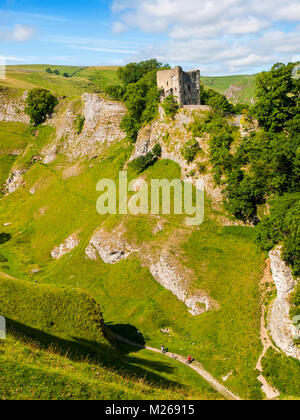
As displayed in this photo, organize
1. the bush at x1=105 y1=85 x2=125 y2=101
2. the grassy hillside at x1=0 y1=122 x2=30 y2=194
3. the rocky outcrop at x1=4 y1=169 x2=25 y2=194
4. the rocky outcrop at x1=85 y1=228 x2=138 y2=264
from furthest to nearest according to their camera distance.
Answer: the grassy hillside at x1=0 y1=122 x2=30 y2=194 → the bush at x1=105 y1=85 x2=125 y2=101 → the rocky outcrop at x1=4 y1=169 x2=25 y2=194 → the rocky outcrop at x1=85 y1=228 x2=138 y2=264

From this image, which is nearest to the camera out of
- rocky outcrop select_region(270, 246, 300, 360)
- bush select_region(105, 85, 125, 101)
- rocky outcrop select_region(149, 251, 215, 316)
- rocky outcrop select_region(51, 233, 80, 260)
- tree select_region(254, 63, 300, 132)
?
rocky outcrop select_region(270, 246, 300, 360)

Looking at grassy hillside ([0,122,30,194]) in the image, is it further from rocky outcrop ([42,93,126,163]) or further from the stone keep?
the stone keep

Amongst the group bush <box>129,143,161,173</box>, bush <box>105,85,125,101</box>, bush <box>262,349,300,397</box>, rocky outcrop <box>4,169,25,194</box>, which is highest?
bush <box>105,85,125,101</box>

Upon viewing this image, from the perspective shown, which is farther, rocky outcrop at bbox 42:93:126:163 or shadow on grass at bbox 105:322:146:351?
rocky outcrop at bbox 42:93:126:163

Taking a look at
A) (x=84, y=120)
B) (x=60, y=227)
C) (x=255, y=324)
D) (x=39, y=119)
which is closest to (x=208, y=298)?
(x=255, y=324)

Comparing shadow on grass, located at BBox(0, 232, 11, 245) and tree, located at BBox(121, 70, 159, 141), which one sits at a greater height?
tree, located at BBox(121, 70, 159, 141)

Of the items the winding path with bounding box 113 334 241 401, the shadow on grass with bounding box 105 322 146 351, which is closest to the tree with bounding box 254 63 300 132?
the winding path with bounding box 113 334 241 401

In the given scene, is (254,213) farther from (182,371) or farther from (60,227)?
(60,227)

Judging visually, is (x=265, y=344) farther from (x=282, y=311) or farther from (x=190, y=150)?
(x=190, y=150)
